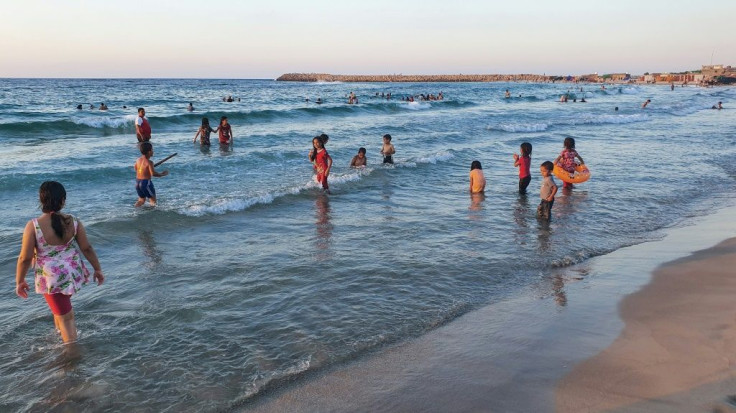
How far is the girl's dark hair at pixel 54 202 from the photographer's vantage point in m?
4.33

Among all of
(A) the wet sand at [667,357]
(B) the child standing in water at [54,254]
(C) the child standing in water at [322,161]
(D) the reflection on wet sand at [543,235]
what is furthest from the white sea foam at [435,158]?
(B) the child standing in water at [54,254]

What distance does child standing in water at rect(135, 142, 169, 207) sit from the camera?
9.52m

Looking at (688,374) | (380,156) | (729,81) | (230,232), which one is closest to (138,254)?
(230,232)

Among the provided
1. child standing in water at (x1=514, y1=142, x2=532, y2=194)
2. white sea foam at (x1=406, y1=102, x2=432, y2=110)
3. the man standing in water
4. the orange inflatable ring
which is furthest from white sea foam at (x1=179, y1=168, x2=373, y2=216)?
white sea foam at (x1=406, y1=102, x2=432, y2=110)

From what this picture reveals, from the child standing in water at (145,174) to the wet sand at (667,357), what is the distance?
26.0 feet

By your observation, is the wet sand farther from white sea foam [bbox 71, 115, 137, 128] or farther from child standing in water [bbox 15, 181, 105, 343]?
white sea foam [bbox 71, 115, 137, 128]

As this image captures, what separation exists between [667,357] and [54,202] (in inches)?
211

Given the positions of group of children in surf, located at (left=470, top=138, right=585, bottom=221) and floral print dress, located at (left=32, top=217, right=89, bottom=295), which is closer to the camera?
floral print dress, located at (left=32, top=217, right=89, bottom=295)

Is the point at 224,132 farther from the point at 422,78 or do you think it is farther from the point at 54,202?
the point at 422,78

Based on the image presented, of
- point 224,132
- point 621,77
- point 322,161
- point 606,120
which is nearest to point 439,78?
point 621,77

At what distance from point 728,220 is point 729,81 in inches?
3894

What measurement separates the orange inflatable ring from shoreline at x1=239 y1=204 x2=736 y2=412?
20.2 ft

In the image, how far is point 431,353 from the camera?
4.58m

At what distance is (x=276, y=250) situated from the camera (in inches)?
307
